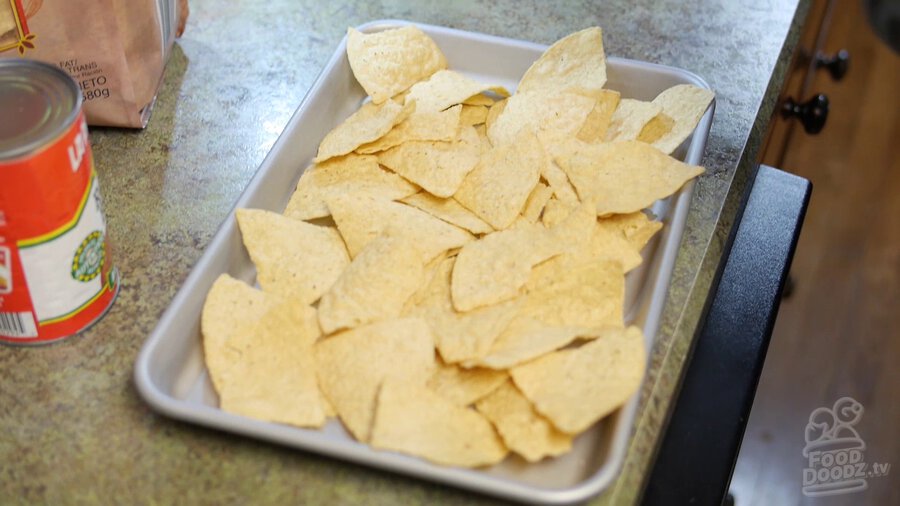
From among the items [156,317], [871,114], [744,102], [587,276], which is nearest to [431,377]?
[587,276]

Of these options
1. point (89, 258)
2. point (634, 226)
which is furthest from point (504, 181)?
point (89, 258)

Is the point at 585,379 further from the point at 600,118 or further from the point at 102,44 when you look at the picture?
the point at 102,44

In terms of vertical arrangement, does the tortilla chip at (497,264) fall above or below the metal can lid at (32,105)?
below

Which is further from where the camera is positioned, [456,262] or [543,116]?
[543,116]

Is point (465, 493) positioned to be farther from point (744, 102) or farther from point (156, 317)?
point (744, 102)

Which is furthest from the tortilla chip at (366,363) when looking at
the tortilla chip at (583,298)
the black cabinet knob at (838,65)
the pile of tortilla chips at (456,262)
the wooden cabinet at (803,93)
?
the black cabinet knob at (838,65)

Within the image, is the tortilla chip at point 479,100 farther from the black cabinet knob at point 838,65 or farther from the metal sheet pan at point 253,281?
the black cabinet knob at point 838,65

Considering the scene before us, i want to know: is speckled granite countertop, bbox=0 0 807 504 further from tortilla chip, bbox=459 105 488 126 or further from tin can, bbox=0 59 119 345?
tortilla chip, bbox=459 105 488 126
